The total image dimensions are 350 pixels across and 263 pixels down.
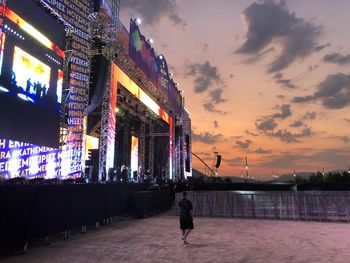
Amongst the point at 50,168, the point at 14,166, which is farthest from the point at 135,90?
the point at 14,166

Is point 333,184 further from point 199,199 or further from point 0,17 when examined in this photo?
point 0,17

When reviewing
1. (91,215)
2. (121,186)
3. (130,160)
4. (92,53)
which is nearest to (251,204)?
(121,186)

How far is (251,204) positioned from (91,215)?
964 cm

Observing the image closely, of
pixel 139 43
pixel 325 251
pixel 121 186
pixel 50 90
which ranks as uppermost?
pixel 139 43

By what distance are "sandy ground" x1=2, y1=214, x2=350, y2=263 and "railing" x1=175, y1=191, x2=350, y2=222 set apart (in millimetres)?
2754

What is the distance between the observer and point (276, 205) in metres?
19.1

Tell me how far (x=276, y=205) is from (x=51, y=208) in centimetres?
1264

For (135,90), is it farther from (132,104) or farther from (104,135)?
(104,135)

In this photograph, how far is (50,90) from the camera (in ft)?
66.6

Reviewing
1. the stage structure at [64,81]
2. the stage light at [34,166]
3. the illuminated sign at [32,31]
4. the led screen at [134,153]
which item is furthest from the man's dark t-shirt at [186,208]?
the led screen at [134,153]

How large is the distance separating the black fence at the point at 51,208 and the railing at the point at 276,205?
5416 mm

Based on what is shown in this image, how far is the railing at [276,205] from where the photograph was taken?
18.0 meters

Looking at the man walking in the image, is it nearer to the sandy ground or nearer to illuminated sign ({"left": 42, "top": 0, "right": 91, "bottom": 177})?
the sandy ground

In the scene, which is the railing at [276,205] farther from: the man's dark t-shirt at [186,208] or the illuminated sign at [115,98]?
the man's dark t-shirt at [186,208]
